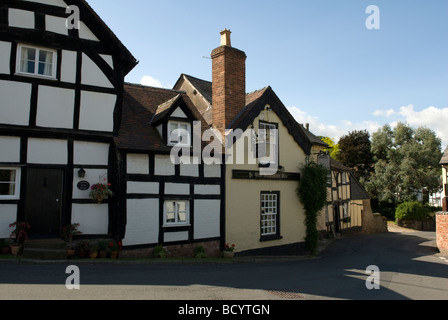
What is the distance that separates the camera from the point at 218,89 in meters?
15.2

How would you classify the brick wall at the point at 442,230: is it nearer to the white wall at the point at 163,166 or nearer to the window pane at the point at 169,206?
the window pane at the point at 169,206

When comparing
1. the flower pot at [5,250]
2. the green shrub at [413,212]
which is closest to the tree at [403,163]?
the green shrub at [413,212]

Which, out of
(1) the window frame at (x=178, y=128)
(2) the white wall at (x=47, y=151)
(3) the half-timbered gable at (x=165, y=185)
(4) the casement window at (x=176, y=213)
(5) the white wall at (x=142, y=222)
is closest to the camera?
(2) the white wall at (x=47, y=151)

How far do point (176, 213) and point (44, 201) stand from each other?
451 cm

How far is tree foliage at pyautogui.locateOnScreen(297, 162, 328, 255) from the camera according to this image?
16.7m

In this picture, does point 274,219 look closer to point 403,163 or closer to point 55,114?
point 55,114

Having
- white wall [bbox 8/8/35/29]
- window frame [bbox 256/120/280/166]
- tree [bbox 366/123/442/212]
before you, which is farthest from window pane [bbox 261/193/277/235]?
tree [bbox 366/123/442/212]

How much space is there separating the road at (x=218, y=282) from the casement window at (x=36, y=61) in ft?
19.6

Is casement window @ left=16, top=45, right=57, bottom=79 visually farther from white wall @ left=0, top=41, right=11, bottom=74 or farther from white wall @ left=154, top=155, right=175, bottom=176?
white wall @ left=154, top=155, right=175, bottom=176

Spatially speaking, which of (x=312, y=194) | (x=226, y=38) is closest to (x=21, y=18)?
(x=226, y=38)

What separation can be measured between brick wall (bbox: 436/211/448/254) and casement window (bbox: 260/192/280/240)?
965cm

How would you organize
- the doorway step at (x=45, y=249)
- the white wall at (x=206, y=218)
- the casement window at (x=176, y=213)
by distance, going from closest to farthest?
the doorway step at (x=45, y=249) → the casement window at (x=176, y=213) → the white wall at (x=206, y=218)

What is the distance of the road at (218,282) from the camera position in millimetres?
7152
